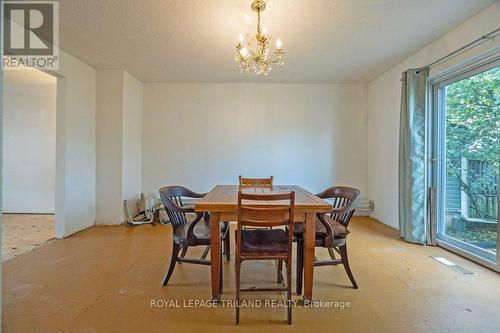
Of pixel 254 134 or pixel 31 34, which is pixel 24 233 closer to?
→ pixel 31 34

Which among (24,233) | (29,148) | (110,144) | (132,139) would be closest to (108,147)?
(110,144)

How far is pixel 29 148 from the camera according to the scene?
5.19 meters

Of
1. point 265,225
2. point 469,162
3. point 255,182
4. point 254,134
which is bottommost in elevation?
point 265,225

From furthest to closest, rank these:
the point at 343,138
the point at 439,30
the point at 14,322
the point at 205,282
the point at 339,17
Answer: the point at 343,138, the point at 439,30, the point at 339,17, the point at 205,282, the point at 14,322

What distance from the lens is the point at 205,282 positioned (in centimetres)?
251

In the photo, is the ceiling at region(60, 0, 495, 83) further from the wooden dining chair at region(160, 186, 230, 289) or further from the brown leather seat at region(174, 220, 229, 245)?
the brown leather seat at region(174, 220, 229, 245)

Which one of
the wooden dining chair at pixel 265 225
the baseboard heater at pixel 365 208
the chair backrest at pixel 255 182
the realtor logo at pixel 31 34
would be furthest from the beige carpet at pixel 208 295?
the realtor logo at pixel 31 34

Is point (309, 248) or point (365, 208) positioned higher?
point (309, 248)

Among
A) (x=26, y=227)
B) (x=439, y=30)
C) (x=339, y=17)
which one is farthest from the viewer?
(x=26, y=227)

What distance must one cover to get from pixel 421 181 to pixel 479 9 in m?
1.90

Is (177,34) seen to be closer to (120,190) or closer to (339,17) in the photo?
(339,17)

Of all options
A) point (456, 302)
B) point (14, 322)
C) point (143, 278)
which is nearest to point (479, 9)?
point (456, 302)

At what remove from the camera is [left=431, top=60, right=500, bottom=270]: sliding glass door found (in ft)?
9.27

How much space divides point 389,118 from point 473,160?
1552mm
